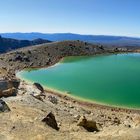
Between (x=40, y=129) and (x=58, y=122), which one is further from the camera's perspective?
(x=58, y=122)

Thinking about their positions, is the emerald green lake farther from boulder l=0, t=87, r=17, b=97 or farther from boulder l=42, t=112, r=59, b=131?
boulder l=42, t=112, r=59, b=131

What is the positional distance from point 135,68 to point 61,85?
3513 centimetres

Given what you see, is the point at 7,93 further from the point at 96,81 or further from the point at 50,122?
the point at 96,81

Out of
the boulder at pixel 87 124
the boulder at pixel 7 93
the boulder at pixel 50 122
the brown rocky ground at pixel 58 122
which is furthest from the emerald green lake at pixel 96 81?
the boulder at pixel 50 122

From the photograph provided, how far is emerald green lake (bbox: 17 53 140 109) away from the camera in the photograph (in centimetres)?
5147

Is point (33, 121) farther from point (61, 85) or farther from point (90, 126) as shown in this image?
point (61, 85)

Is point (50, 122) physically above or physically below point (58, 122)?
above

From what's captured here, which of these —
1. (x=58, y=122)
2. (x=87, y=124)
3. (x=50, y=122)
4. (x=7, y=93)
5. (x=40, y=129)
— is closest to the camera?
(x=40, y=129)

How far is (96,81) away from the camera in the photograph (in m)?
66.7

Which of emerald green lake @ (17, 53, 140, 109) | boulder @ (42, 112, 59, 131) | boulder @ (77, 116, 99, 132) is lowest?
emerald green lake @ (17, 53, 140, 109)

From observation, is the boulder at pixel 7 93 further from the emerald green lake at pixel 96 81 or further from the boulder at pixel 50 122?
the emerald green lake at pixel 96 81

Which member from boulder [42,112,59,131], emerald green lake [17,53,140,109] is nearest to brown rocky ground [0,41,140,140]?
boulder [42,112,59,131]

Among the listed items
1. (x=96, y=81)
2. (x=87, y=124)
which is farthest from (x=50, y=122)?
(x=96, y=81)

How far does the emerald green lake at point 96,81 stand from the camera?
51.5 metres
